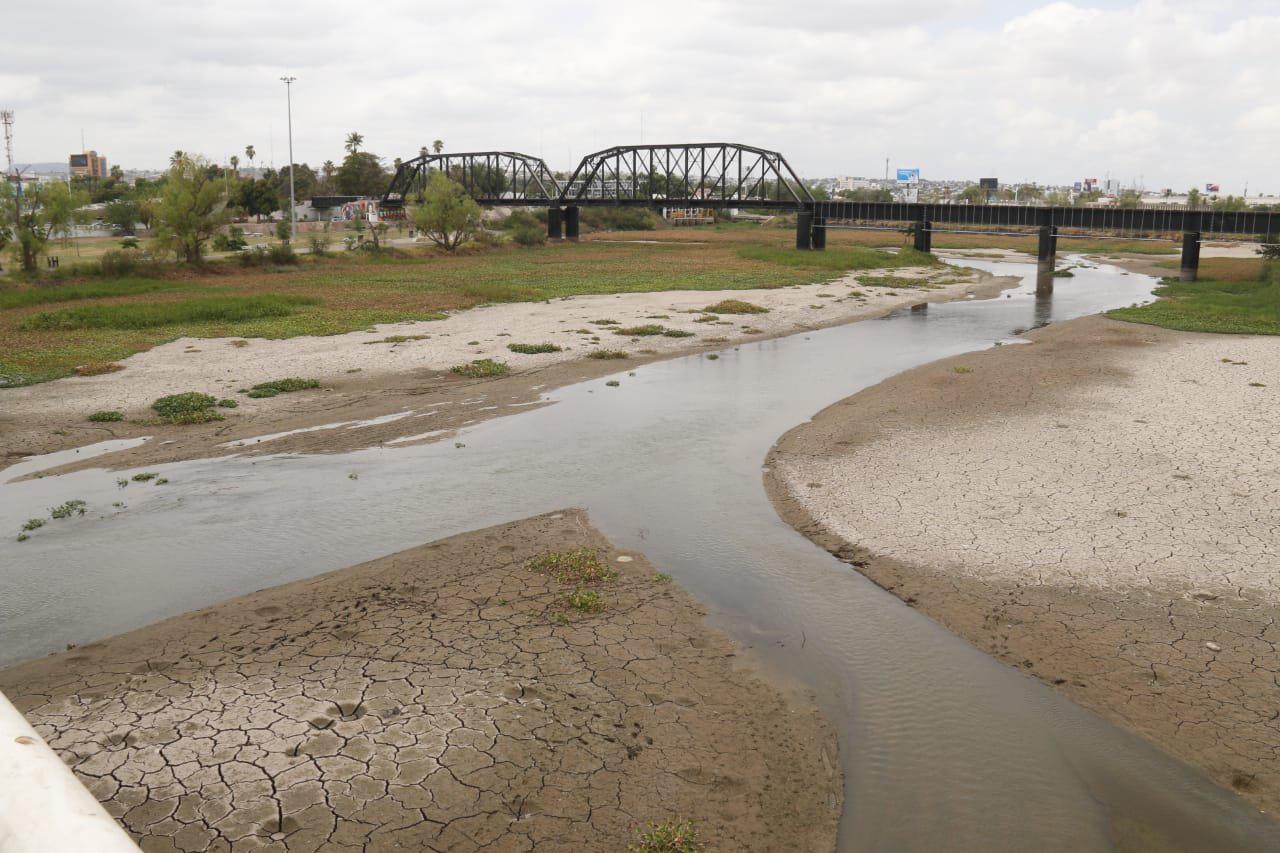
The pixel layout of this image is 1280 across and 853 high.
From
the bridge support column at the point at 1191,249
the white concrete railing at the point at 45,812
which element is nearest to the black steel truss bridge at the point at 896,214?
the bridge support column at the point at 1191,249

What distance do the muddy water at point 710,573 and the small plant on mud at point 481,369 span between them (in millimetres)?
3216

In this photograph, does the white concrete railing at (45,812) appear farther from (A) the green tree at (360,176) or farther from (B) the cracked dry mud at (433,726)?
(A) the green tree at (360,176)

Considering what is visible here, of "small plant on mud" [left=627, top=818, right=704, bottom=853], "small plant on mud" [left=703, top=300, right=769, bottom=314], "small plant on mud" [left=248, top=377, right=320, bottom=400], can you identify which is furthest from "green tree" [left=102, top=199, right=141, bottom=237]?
"small plant on mud" [left=627, top=818, right=704, bottom=853]

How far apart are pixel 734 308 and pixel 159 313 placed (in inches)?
989

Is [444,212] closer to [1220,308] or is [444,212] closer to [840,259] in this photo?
[840,259]

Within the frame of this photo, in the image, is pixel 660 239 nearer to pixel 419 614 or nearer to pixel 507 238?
pixel 507 238

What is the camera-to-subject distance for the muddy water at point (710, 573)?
8.43 m

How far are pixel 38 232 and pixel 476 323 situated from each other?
28.7 m

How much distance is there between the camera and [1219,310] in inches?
1686

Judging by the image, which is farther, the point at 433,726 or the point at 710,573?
the point at 710,573

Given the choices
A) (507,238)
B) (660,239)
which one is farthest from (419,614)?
(660,239)

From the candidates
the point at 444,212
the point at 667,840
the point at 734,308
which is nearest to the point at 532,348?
the point at 734,308

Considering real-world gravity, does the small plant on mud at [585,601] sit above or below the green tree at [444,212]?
below

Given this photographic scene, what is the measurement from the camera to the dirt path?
21.1m
